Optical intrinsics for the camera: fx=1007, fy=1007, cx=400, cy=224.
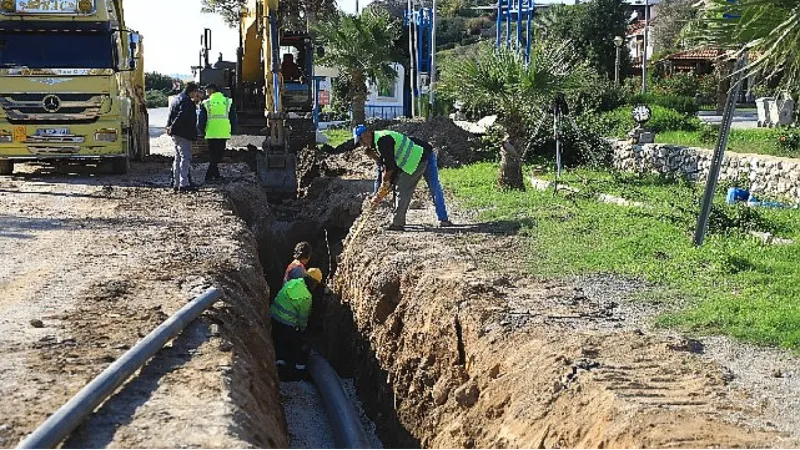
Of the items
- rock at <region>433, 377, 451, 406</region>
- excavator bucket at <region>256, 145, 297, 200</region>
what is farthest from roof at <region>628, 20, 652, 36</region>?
rock at <region>433, 377, 451, 406</region>

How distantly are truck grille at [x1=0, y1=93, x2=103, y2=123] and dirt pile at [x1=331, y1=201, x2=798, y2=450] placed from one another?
7894mm

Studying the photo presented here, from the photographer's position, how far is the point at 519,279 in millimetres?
10344

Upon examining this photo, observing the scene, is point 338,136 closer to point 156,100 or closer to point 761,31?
point 761,31

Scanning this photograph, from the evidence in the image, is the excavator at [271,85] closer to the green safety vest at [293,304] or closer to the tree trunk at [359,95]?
the green safety vest at [293,304]

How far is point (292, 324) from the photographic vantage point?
12.8 meters

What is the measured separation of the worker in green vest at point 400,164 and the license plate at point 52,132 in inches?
309

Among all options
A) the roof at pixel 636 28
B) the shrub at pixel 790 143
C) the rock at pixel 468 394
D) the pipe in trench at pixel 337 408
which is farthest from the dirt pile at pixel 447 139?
the roof at pixel 636 28

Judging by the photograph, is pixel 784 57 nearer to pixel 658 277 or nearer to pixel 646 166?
pixel 658 277

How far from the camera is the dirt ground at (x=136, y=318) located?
20.9 feet

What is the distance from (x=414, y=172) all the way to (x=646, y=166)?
7744mm

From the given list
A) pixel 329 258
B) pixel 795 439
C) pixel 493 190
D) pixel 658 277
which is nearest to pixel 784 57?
pixel 658 277

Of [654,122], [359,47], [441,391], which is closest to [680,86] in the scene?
[359,47]

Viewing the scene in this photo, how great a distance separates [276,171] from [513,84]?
→ 5372 mm

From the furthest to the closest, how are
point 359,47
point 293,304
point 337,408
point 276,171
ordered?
point 359,47, point 276,171, point 293,304, point 337,408
